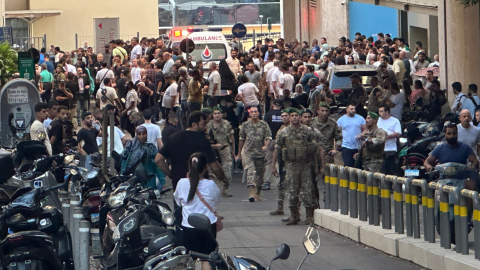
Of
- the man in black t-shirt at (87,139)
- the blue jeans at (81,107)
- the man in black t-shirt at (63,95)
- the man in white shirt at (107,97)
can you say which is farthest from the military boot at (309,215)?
the blue jeans at (81,107)

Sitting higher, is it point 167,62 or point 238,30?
point 238,30

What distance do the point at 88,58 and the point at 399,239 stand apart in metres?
25.1

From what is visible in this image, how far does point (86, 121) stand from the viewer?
14.8m

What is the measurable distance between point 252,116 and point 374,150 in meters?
2.25

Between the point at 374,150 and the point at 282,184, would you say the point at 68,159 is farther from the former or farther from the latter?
the point at 374,150

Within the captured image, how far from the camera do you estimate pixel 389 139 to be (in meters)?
14.5

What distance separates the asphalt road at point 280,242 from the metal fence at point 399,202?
1.48 ft

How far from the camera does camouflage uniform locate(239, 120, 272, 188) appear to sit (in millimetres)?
15016

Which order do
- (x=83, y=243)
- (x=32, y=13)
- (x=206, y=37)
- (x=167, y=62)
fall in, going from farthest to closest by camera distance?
1. (x=32, y=13)
2. (x=206, y=37)
3. (x=167, y=62)
4. (x=83, y=243)

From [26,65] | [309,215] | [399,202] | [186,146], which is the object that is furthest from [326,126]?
[26,65]

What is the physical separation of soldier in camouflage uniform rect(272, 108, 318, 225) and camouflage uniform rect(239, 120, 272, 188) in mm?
2140

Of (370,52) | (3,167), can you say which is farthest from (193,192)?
(370,52)

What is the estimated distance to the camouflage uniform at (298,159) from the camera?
41.3ft

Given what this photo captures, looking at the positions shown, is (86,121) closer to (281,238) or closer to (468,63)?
(281,238)
